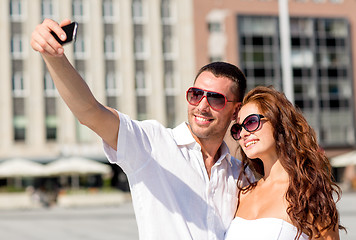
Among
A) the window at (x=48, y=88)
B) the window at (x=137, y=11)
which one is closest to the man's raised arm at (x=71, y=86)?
the window at (x=48, y=88)

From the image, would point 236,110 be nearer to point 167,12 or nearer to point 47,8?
point 47,8

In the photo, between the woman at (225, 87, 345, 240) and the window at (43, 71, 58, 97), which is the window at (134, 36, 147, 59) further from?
the woman at (225, 87, 345, 240)

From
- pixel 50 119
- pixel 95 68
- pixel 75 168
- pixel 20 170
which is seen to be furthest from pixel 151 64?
pixel 20 170

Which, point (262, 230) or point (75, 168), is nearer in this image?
point (262, 230)

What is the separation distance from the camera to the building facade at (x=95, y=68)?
4553 cm

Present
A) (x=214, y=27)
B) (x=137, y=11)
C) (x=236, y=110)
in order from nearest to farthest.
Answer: (x=236, y=110) < (x=137, y=11) < (x=214, y=27)

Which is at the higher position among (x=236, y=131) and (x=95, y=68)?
(x=95, y=68)

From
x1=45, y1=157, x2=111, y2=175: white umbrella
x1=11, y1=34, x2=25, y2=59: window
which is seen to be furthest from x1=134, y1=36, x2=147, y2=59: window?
x1=45, y1=157, x2=111, y2=175: white umbrella

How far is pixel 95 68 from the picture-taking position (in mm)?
47438

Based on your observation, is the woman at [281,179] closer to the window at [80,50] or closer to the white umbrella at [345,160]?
the window at [80,50]

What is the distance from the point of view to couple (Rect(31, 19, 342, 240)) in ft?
10.8

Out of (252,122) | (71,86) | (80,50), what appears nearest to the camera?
(71,86)

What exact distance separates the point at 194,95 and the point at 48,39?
1.21 meters

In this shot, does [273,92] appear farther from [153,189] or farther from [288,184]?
[153,189]
